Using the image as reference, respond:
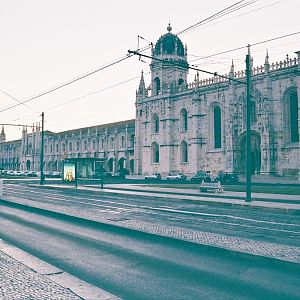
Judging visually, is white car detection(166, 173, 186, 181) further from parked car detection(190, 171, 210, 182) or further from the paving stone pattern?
the paving stone pattern

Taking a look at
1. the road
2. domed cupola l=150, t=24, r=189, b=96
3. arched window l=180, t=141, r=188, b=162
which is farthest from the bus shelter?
domed cupola l=150, t=24, r=189, b=96

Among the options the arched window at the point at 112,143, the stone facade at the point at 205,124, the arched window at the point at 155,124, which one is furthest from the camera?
the arched window at the point at 112,143

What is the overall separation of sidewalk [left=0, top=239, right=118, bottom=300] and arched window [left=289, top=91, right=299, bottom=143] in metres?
43.3

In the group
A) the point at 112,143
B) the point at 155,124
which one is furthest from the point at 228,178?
the point at 112,143

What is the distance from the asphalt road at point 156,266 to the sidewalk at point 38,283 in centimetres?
32

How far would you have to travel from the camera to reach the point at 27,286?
5.38 meters

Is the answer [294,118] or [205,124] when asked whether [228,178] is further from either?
[205,124]

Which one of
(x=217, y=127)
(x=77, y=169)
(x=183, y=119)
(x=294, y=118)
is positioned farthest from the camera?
(x=183, y=119)

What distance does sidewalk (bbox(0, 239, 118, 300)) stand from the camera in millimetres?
5016

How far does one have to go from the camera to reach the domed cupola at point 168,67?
62.0 meters

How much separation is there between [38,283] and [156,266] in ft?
7.36

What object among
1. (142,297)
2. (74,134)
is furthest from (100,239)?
(74,134)

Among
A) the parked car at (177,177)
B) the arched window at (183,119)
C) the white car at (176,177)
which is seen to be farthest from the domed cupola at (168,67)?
the white car at (176,177)

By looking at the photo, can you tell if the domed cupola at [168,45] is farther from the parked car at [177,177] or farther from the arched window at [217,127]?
the parked car at [177,177]
